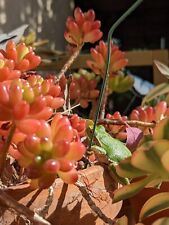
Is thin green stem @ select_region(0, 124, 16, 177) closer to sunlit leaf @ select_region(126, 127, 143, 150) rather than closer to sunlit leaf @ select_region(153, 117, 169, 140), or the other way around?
sunlit leaf @ select_region(153, 117, 169, 140)

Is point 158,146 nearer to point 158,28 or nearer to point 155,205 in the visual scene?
point 155,205

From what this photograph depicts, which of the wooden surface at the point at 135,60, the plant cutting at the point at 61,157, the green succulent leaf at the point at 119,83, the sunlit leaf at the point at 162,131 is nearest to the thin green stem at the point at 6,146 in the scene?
the plant cutting at the point at 61,157

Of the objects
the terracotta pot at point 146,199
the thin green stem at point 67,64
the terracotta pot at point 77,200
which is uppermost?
the thin green stem at point 67,64

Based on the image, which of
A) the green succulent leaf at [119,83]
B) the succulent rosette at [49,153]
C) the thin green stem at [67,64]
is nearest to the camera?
the succulent rosette at [49,153]

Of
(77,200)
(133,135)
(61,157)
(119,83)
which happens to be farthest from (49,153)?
(119,83)

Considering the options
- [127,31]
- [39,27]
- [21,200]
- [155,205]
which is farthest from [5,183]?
[127,31]

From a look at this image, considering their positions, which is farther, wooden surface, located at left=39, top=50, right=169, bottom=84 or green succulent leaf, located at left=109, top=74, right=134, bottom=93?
wooden surface, located at left=39, top=50, right=169, bottom=84

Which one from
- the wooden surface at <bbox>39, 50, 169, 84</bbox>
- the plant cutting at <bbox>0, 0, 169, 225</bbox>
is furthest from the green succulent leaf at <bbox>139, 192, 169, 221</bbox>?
the wooden surface at <bbox>39, 50, 169, 84</bbox>

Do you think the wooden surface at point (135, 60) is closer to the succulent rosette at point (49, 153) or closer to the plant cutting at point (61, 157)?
the plant cutting at point (61, 157)
